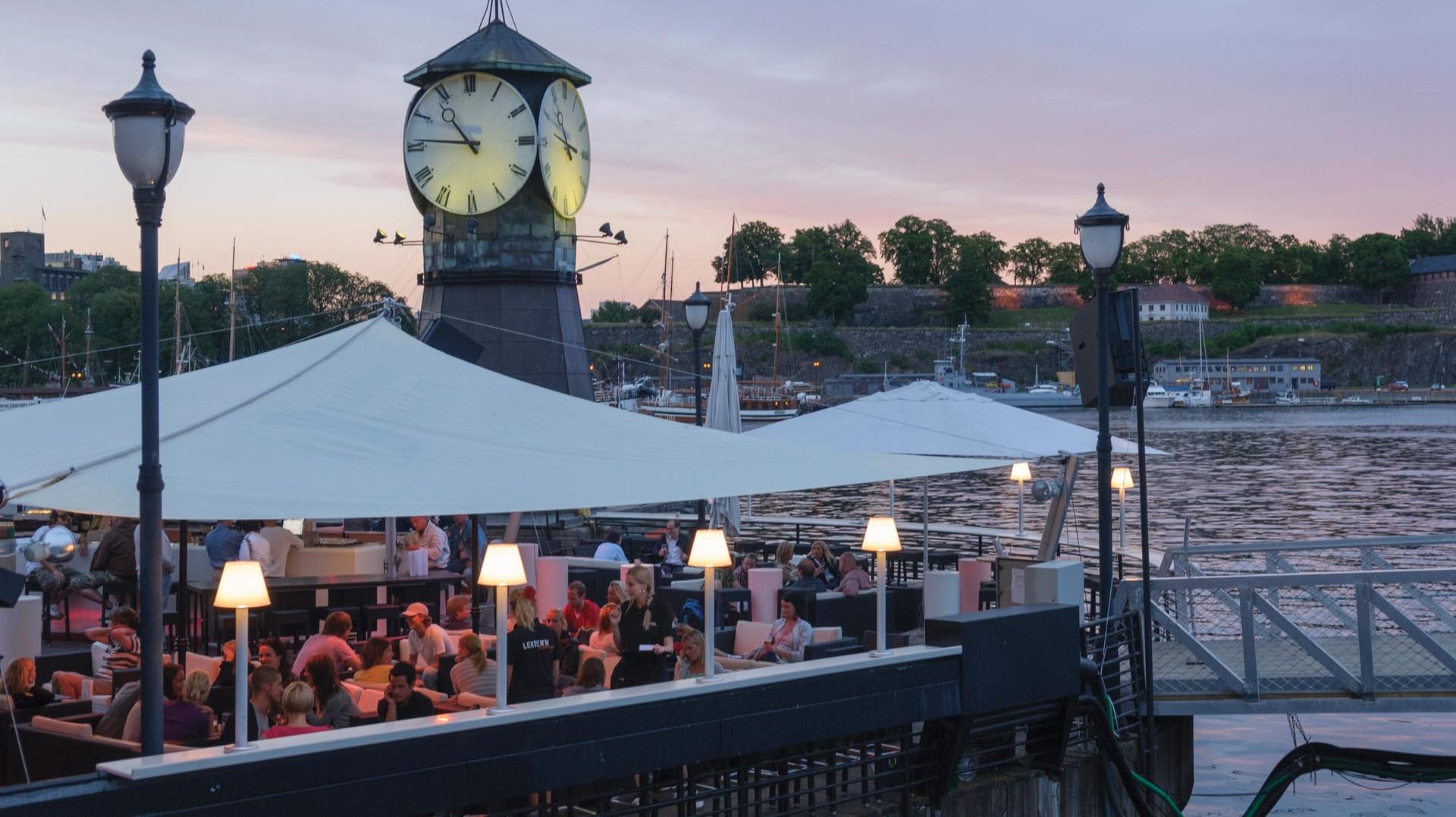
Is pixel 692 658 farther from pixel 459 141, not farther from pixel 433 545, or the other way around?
pixel 459 141

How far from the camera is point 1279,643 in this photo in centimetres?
1291

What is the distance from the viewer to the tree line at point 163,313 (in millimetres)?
99938

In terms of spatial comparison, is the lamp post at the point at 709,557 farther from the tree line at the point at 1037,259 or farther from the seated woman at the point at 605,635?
the tree line at the point at 1037,259

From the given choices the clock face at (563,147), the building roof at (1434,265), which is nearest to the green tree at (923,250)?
the building roof at (1434,265)

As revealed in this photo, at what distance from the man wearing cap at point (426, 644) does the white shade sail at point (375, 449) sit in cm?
202

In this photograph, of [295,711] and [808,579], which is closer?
[295,711]

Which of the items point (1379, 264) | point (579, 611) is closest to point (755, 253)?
point (1379, 264)

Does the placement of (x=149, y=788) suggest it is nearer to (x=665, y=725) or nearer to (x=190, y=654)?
(x=665, y=725)

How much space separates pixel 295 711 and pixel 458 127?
53.1 ft

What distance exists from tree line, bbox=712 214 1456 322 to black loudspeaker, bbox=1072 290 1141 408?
141m

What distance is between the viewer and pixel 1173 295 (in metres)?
170

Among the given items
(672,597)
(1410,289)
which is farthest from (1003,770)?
(1410,289)

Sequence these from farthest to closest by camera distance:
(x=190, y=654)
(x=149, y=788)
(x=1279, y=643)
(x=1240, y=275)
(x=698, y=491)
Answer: (x=1240, y=275) → (x=1279, y=643) → (x=190, y=654) → (x=698, y=491) → (x=149, y=788)

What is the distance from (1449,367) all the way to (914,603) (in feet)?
550
